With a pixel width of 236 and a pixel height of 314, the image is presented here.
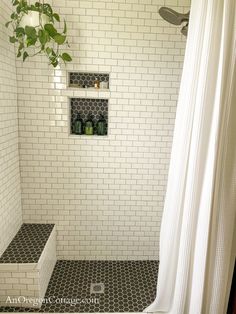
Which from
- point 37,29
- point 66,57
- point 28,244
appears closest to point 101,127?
point 66,57

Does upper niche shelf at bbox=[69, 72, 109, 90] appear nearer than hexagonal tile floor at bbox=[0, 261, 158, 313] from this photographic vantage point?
No

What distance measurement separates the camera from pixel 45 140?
208 centimetres

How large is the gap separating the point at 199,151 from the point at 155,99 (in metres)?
1.05

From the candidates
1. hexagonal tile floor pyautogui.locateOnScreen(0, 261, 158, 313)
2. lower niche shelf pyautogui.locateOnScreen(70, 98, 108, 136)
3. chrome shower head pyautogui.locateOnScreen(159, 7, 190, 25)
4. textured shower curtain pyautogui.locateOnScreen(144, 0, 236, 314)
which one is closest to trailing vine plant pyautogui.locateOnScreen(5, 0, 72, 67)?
lower niche shelf pyautogui.locateOnScreen(70, 98, 108, 136)

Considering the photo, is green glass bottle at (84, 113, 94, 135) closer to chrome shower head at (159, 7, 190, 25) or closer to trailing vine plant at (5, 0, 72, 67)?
trailing vine plant at (5, 0, 72, 67)

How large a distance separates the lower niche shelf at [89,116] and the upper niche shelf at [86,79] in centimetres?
12

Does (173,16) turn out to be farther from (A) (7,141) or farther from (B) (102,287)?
(B) (102,287)

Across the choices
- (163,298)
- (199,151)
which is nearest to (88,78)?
(199,151)

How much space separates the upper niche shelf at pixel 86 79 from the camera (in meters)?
2.09

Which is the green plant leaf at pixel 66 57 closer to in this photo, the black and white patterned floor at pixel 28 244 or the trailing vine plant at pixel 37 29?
the trailing vine plant at pixel 37 29

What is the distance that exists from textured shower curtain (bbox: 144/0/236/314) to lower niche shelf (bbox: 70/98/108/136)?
96 centimetres

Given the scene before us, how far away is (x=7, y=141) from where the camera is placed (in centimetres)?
186

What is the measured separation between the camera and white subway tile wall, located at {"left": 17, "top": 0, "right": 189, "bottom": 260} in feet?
6.36

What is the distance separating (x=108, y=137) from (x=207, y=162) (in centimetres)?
112
